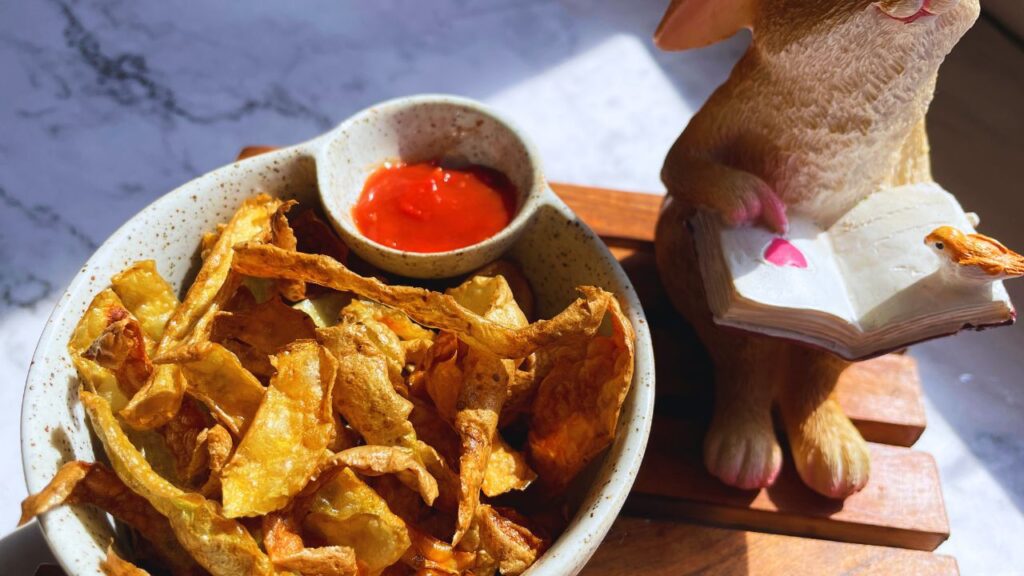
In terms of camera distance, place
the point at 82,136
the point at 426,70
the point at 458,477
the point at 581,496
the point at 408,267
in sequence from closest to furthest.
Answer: the point at 458,477
the point at 581,496
the point at 408,267
the point at 82,136
the point at 426,70

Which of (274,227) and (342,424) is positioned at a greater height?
(274,227)

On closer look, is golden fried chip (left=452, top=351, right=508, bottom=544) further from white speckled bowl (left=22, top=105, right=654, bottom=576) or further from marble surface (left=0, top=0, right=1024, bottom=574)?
marble surface (left=0, top=0, right=1024, bottom=574)

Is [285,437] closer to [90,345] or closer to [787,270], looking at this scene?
[90,345]

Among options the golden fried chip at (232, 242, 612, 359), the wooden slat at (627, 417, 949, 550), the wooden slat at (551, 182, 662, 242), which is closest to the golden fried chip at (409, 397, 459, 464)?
the golden fried chip at (232, 242, 612, 359)

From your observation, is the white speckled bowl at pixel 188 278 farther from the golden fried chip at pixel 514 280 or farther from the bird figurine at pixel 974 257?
the bird figurine at pixel 974 257

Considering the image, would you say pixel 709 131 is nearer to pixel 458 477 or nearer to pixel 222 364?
pixel 458 477

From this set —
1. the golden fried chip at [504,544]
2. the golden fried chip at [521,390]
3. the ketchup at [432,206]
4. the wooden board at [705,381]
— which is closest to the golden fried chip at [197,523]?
the golden fried chip at [504,544]

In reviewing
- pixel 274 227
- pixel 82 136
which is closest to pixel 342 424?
pixel 274 227

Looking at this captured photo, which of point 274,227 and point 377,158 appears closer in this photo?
point 274,227
